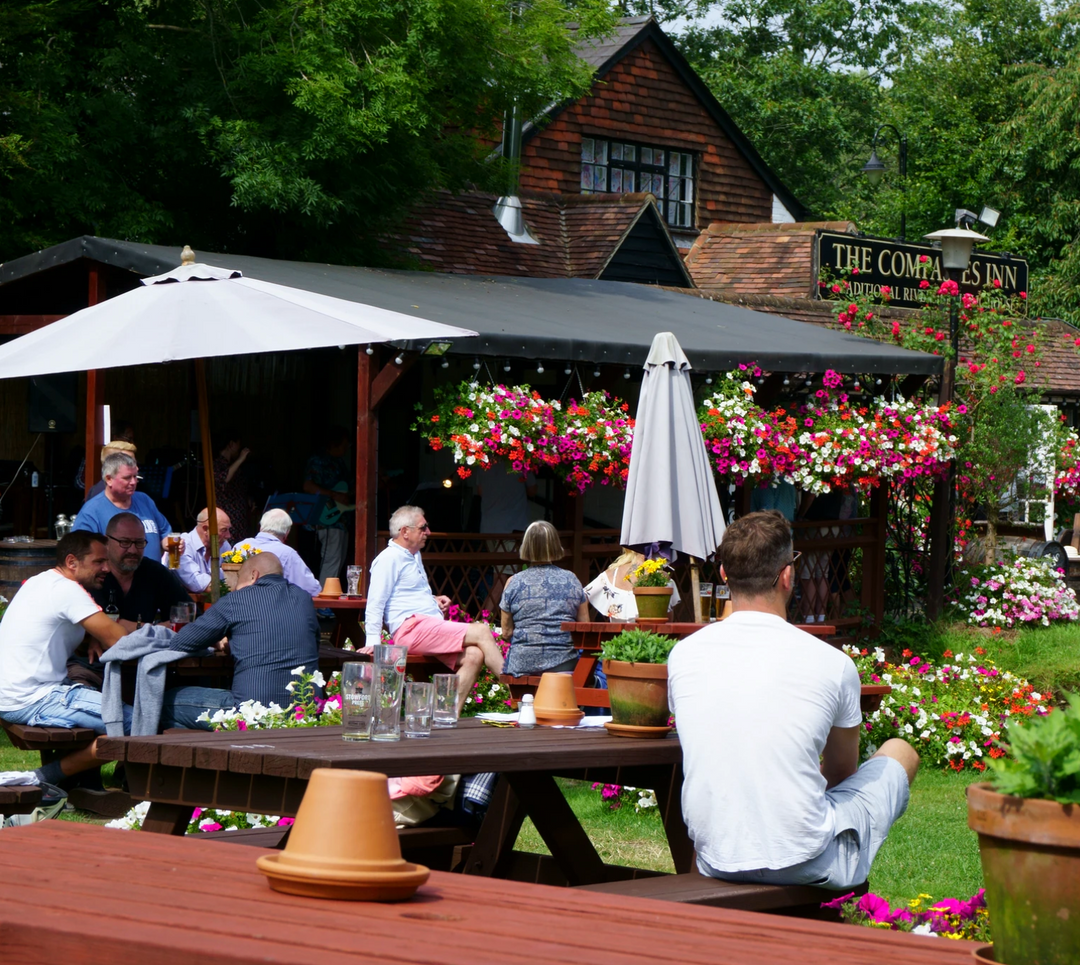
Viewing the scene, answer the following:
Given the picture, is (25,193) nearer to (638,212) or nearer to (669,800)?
(638,212)

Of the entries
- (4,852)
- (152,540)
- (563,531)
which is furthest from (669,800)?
(563,531)

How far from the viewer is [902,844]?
23.7 feet

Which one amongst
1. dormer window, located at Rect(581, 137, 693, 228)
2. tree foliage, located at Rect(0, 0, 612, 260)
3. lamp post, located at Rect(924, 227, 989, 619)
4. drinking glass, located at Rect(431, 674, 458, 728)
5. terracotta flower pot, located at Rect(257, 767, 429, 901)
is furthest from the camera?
dormer window, located at Rect(581, 137, 693, 228)

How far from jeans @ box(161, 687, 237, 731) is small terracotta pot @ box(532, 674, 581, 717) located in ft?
7.51

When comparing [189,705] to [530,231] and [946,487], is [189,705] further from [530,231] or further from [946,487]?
[530,231]

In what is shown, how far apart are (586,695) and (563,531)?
227 inches

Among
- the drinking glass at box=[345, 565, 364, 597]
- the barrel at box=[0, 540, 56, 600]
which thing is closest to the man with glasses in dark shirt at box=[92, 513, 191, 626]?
the drinking glass at box=[345, 565, 364, 597]

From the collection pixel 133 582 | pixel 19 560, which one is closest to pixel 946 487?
pixel 19 560

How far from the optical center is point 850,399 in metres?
14.6

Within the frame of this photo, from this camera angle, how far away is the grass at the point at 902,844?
21.1ft

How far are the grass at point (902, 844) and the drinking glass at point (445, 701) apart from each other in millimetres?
2104

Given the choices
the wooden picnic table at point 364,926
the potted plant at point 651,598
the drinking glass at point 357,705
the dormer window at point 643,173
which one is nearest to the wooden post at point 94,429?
the potted plant at point 651,598

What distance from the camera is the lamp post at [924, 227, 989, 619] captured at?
13.4 meters

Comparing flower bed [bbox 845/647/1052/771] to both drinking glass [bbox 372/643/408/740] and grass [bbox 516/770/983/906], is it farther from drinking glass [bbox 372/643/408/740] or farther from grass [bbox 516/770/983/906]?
drinking glass [bbox 372/643/408/740]
